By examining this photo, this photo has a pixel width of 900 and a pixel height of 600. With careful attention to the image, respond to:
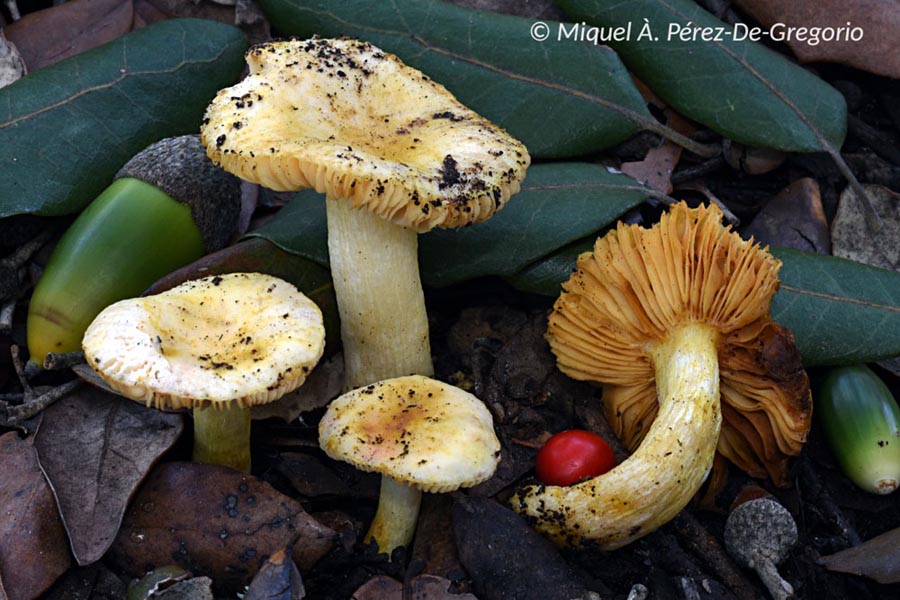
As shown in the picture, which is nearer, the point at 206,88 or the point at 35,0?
the point at 206,88

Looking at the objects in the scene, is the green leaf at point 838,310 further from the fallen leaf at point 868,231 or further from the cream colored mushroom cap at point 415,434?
the cream colored mushroom cap at point 415,434

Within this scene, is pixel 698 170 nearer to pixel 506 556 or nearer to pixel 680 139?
pixel 680 139

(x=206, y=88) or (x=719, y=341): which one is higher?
(x=206, y=88)

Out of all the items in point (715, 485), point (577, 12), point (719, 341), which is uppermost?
point (577, 12)

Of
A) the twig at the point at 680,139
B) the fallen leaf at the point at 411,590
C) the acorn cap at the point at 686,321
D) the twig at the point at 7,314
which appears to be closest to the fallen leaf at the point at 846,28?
the twig at the point at 680,139

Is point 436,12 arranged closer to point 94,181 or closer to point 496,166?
point 496,166

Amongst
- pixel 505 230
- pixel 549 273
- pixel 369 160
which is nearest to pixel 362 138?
pixel 369 160

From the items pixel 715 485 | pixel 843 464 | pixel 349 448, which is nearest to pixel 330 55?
pixel 349 448
